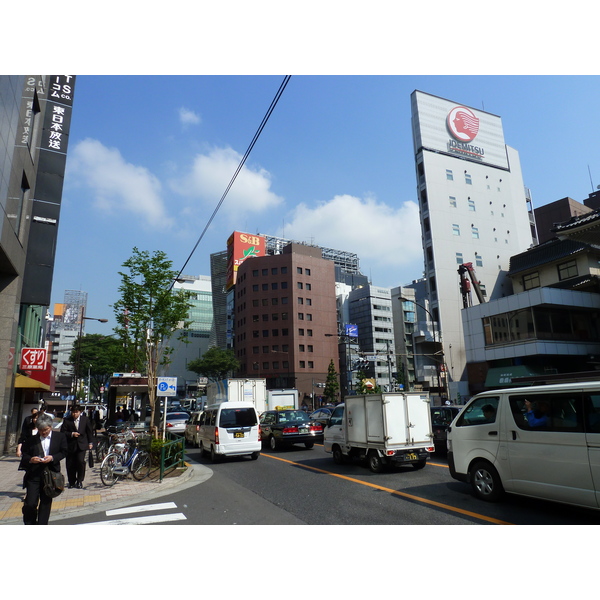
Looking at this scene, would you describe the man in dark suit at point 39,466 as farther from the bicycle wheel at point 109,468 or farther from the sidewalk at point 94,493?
the bicycle wheel at point 109,468

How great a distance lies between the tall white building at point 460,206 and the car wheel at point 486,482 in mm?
55130

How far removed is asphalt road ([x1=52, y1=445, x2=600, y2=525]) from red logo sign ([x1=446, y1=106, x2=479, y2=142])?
6964cm

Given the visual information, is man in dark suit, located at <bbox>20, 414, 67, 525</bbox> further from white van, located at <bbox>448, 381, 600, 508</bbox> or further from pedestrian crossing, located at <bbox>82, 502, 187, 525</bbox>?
white van, located at <bbox>448, 381, 600, 508</bbox>

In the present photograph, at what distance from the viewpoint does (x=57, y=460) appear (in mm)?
6879

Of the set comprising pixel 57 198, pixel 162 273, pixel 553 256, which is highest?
pixel 553 256

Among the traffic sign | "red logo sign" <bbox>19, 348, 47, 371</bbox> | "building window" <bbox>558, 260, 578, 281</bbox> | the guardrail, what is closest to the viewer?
the guardrail

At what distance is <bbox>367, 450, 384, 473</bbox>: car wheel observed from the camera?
12.1m

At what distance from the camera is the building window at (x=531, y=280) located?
161ft

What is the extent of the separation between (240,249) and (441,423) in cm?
8783

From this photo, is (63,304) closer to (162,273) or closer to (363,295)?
(363,295)

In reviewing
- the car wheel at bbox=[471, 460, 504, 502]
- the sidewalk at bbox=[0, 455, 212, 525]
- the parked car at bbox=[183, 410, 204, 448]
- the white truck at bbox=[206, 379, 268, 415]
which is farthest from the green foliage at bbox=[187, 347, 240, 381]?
the car wheel at bbox=[471, 460, 504, 502]

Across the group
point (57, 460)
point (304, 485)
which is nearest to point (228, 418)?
point (304, 485)

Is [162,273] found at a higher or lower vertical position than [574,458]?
higher

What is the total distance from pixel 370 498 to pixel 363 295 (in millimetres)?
85831
